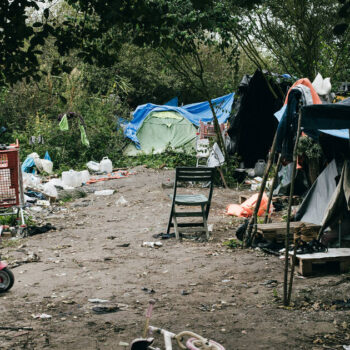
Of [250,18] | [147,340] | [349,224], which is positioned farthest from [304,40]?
[147,340]

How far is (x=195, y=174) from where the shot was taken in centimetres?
876

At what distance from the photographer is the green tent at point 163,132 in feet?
66.6

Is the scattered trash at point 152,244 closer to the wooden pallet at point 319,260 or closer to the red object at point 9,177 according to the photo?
the wooden pallet at point 319,260

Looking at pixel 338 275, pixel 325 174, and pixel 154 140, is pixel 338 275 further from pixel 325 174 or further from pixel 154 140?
pixel 154 140

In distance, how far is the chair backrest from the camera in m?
Answer: 8.66

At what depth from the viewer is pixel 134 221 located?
1002cm

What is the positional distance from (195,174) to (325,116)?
3.69m

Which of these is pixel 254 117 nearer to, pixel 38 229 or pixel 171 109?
pixel 171 109

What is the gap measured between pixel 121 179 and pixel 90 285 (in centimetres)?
946

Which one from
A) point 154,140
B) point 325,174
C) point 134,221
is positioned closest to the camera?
point 325,174

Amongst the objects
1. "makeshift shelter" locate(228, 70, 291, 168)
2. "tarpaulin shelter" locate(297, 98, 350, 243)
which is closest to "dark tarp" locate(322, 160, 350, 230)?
"tarpaulin shelter" locate(297, 98, 350, 243)

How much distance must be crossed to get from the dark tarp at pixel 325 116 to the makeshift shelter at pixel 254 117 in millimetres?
8509

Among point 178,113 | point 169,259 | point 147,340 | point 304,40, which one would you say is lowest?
point 169,259

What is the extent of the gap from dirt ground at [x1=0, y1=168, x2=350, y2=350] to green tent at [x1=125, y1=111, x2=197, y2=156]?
10.9 metres
